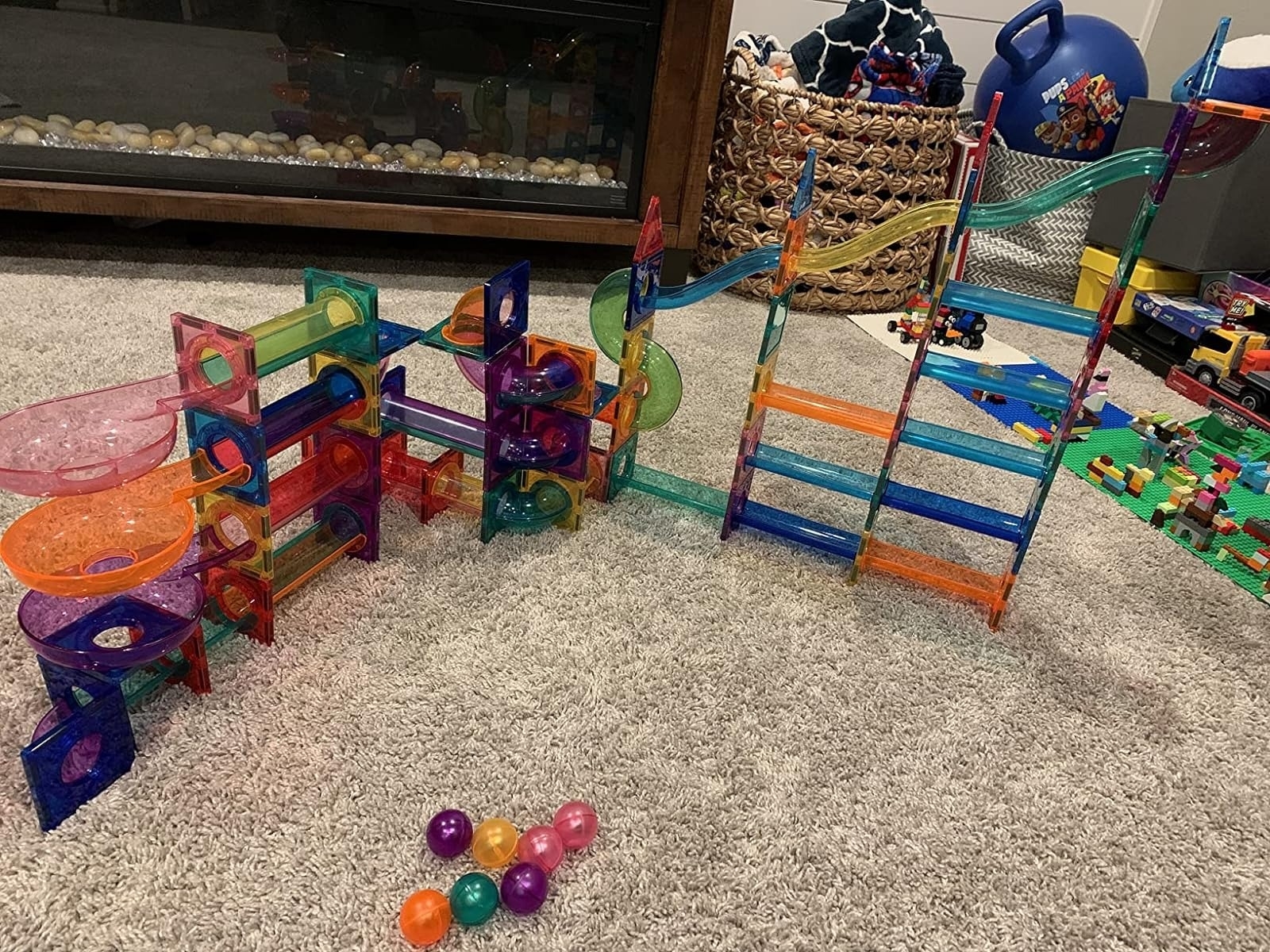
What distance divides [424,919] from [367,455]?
0.48 meters

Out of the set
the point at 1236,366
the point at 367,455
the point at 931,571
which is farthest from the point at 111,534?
the point at 1236,366

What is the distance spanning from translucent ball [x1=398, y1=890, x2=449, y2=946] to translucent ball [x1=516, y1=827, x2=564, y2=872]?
72 mm

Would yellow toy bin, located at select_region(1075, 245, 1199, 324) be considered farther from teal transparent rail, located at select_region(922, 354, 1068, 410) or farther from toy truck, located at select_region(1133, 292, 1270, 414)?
teal transparent rail, located at select_region(922, 354, 1068, 410)

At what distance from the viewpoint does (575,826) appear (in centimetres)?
72

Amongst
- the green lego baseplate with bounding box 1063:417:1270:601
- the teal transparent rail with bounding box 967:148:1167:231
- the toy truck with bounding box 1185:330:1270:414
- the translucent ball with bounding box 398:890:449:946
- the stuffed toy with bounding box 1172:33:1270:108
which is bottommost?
the translucent ball with bounding box 398:890:449:946

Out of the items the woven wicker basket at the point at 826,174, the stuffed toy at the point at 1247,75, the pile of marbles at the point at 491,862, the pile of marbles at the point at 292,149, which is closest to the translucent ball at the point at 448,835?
the pile of marbles at the point at 491,862

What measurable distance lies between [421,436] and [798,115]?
1031mm

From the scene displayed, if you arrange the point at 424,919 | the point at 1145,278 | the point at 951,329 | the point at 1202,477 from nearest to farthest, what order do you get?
the point at 424,919 < the point at 1202,477 < the point at 951,329 < the point at 1145,278

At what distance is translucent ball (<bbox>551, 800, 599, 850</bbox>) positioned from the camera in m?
0.72

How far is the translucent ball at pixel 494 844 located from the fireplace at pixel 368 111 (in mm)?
1249

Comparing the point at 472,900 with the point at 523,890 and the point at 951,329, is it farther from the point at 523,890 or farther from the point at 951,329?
the point at 951,329

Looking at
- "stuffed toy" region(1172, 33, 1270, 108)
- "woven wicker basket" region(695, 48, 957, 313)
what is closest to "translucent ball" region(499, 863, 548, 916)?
"woven wicker basket" region(695, 48, 957, 313)

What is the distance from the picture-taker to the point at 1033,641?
3.32 ft

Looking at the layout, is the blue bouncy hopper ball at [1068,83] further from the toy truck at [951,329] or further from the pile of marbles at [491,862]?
the pile of marbles at [491,862]
